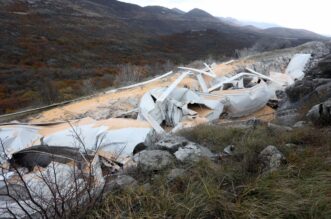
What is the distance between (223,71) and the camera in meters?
13.3

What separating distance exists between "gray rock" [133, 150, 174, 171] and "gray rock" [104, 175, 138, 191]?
296 millimetres

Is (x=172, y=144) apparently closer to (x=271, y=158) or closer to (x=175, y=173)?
(x=175, y=173)

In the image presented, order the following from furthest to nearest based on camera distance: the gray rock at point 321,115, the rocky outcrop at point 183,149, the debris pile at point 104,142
A: the gray rock at point 321,115, the rocky outcrop at point 183,149, the debris pile at point 104,142

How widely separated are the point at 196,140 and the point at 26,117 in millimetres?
6195

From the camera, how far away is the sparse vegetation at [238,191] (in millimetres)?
2752

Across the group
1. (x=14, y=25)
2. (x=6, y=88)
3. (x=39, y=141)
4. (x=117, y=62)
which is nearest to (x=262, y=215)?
(x=39, y=141)

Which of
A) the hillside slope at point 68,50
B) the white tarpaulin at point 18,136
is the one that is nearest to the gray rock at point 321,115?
the white tarpaulin at point 18,136

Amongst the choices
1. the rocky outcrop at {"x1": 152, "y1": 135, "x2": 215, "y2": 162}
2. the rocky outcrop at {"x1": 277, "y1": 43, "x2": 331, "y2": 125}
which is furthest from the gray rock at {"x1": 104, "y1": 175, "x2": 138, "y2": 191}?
the rocky outcrop at {"x1": 277, "y1": 43, "x2": 331, "y2": 125}

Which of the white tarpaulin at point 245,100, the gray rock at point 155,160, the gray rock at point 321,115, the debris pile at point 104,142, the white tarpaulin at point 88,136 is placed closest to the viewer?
the debris pile at point 104,142

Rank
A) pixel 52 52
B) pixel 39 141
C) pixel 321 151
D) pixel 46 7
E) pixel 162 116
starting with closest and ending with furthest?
pixel 321 151
pixel 39 141
pixel 162 116
pixel 52 52
pixel 46 7

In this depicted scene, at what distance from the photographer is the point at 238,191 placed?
10.2ft

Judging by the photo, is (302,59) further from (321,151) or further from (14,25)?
(14,25)

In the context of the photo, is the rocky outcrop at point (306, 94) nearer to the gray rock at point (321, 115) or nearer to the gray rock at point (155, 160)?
the gray rock at point (321, 115)

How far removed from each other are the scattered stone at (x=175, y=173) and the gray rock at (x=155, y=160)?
283 mm
